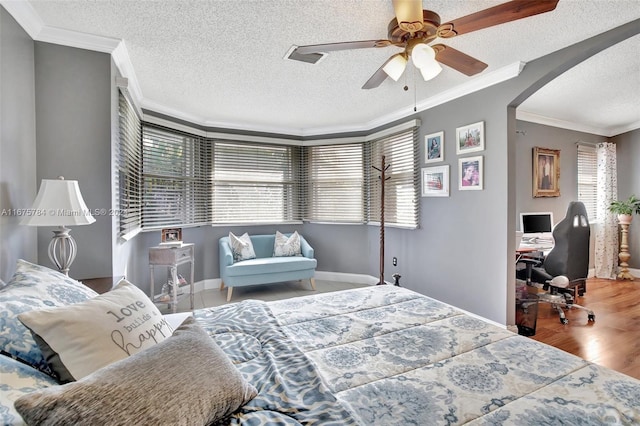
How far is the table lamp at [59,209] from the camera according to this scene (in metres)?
1.66

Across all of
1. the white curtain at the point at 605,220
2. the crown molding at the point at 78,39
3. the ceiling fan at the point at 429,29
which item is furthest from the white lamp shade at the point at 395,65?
the white curtain at the point at 605,220

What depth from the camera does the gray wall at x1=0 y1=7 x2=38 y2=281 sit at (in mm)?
1711

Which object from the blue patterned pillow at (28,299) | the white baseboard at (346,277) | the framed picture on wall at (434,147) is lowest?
the white baseboard at (346,277)

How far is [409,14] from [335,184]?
3.59 meters

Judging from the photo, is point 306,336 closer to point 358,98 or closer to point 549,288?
point 358,98

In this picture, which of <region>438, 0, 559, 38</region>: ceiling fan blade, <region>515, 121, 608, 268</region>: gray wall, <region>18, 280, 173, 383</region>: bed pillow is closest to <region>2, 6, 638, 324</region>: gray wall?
<region>438, 0, 559, 38</region>: ceiling fan blade

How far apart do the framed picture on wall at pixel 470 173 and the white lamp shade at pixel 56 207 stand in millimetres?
3327

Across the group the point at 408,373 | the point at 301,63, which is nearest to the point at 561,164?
the point at 301,63

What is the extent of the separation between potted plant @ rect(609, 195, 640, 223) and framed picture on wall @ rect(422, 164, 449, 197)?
3753mm

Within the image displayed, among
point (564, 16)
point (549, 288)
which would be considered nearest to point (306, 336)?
point (564, 16)

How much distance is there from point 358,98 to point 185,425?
11.5 feet

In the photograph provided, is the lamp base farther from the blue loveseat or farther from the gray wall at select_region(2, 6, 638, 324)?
the blue loveseat

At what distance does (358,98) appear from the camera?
11.8 feet

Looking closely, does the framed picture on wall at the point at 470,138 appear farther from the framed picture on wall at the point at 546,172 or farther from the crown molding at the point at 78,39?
the crown molding at the point at 78,39
